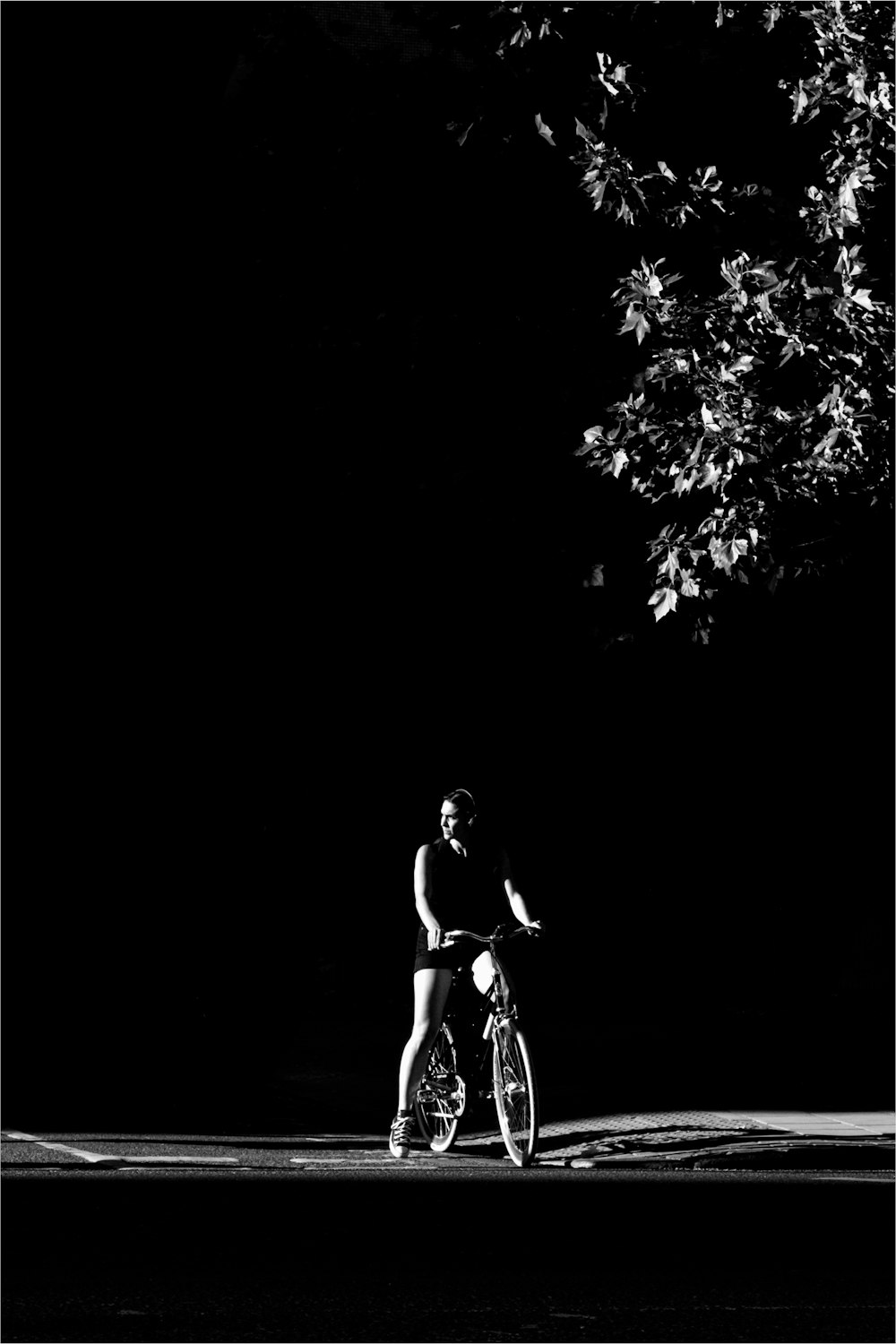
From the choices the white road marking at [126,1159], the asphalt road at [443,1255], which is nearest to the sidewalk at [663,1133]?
the asphalt road at [443,1255]

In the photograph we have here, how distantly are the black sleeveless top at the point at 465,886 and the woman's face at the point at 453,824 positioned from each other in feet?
0.19

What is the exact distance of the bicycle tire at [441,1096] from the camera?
1005 centimetres

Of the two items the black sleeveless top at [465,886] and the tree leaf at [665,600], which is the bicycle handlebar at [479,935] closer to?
the black sleeveless top at [465,886]

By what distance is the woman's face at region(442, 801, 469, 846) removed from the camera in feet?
32.8

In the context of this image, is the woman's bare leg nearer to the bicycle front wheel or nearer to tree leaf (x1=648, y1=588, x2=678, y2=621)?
the bicycle front wheel

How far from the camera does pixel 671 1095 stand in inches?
487

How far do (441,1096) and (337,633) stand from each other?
721cm

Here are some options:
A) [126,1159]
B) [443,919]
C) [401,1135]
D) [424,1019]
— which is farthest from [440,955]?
[126,1159]

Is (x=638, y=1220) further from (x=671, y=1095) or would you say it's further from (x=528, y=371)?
(x=528, y=371)

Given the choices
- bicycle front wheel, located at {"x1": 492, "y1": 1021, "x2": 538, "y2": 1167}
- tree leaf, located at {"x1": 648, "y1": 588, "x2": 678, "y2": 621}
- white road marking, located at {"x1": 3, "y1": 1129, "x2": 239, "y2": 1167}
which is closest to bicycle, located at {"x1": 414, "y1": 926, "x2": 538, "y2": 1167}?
bicycle front wheel, located at {"x1": 492, "y1": 1021, "x2": 538, "y2": 1167}

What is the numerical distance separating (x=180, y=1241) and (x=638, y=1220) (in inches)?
76.5

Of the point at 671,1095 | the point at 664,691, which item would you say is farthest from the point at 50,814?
the point at 671,1095

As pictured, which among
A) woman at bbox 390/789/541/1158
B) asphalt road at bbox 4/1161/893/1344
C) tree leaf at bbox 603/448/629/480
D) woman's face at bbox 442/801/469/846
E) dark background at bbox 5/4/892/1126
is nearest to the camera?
asphalt road at bbox 4/1161/893/1344

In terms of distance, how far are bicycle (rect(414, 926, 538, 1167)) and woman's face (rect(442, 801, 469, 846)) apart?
Answer: 19.5 inches
